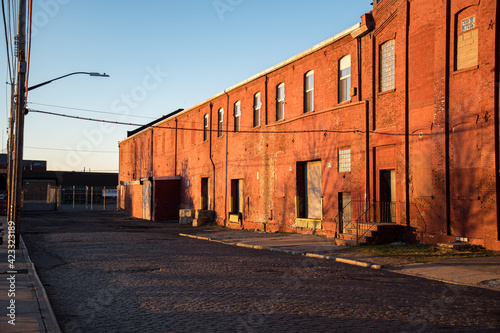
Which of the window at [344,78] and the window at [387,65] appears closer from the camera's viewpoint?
the window at [387,65]

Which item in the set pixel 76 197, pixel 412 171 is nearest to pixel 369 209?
pixel 412 171

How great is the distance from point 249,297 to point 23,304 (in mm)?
3658

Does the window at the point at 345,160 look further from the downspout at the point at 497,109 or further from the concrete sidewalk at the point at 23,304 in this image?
the concrete sidewalk at the point at 23,304

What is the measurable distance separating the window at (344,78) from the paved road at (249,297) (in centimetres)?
906

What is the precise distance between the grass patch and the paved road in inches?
86.2

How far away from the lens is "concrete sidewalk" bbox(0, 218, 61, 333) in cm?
636

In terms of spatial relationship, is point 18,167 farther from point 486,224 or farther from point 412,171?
point 486,224

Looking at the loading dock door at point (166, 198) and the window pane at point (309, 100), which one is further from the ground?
the window pane at point (309, 100)

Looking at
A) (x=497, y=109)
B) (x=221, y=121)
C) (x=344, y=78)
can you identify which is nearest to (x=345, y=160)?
(x=344, y=78)

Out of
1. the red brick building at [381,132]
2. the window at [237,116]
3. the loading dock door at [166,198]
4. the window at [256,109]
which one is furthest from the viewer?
the loading dock door at [166,198]

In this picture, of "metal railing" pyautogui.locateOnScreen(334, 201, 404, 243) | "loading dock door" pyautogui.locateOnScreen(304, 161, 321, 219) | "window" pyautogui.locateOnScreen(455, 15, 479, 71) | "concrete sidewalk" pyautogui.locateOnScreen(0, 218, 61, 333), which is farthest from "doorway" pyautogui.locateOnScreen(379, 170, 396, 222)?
"concrete sidewalk" pyautogui.locateOnScreen(0, 218, 61, 333)

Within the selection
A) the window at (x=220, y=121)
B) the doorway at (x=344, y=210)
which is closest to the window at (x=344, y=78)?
the doorway at (x=344, y=210)

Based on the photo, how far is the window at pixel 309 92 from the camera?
75.7 feet

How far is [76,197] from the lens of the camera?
251 ft
